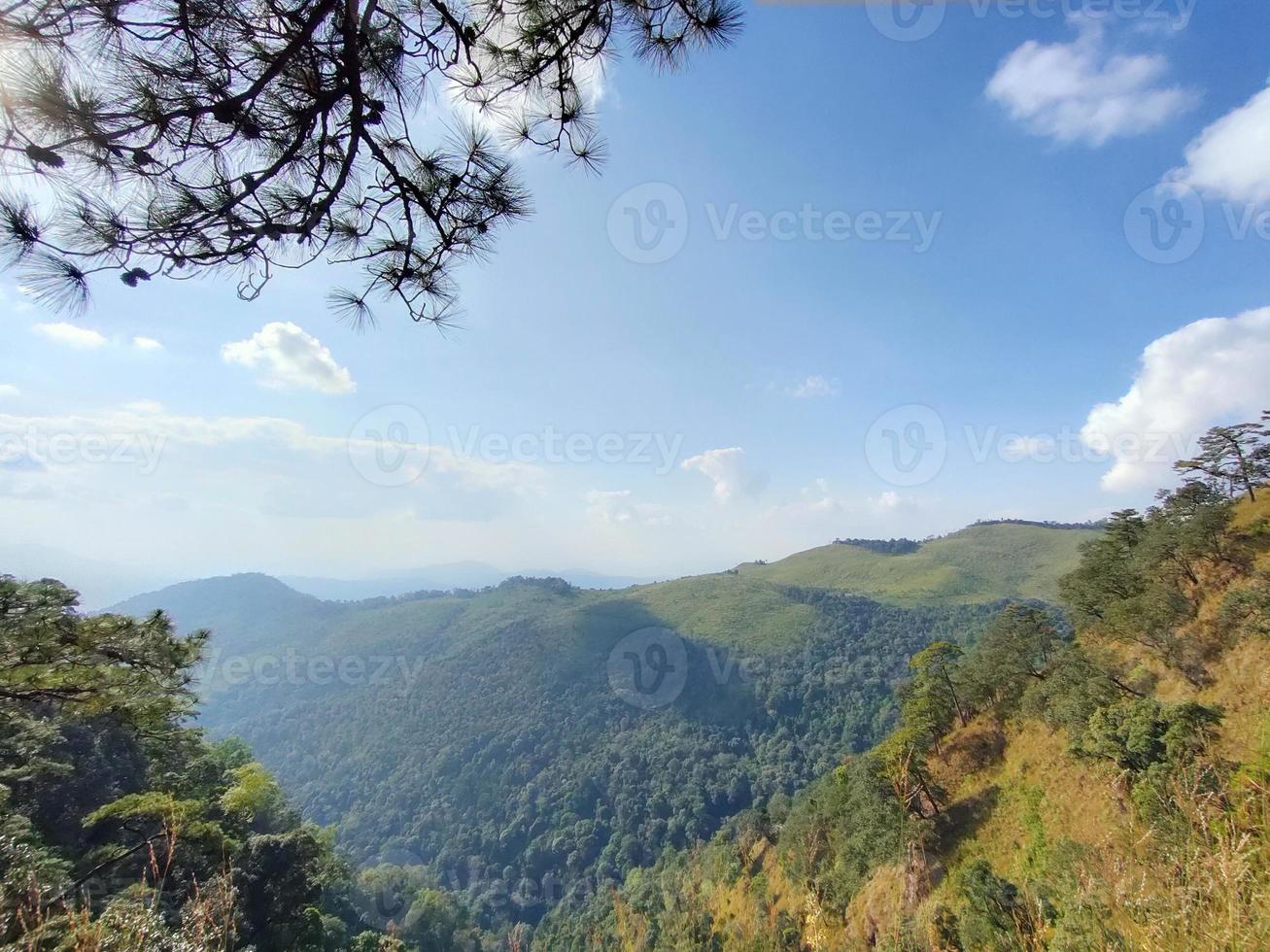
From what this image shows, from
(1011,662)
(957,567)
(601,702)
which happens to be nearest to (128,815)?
(1011,662)

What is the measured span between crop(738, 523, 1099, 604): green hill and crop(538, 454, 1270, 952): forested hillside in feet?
314

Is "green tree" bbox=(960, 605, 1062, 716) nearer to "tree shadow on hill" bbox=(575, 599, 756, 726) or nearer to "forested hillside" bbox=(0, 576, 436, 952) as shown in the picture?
"forested hillside" bbox=(0, 576, 436, 952)

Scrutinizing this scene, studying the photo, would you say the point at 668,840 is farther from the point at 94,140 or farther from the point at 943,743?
the point at 94,140

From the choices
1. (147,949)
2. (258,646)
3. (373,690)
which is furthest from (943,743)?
(258,646)

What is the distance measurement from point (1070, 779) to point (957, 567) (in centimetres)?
12862

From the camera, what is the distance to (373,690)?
130 metres

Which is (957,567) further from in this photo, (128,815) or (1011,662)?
(128,815)

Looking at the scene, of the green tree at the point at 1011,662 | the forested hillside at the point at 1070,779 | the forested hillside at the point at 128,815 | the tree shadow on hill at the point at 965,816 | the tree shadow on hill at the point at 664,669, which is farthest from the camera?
the tree shadow on hill at the point at 664,669

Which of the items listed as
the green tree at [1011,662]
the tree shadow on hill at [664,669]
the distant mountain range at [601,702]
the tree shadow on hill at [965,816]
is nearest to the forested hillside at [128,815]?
the tree shadow on hill at [965,816]

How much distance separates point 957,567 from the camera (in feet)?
423

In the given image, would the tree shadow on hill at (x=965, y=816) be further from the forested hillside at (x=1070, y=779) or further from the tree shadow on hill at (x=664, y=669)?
the tree shadow on hill at (x=664, y=669)

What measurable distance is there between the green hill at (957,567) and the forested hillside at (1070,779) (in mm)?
95689

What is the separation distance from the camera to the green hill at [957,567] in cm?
11494

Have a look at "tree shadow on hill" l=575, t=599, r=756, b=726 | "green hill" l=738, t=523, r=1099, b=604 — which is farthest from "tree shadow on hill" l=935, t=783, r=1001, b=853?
"green hill" l=738, t=523, r=1099, b=604
